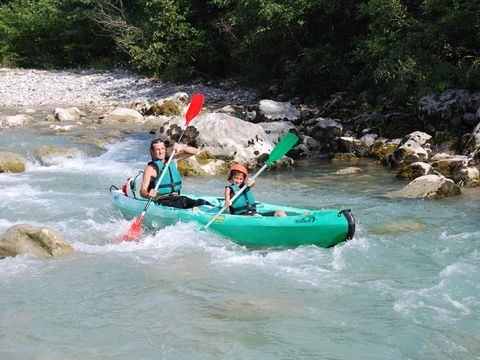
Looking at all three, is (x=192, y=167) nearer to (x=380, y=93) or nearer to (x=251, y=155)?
(x=251, y=155)

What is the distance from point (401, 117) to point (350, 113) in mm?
1602

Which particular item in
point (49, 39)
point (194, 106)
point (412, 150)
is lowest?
point (412, 150)

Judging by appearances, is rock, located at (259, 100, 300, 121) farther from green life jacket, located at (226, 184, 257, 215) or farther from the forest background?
green life jacket, located at (226, 184, 257, 215)

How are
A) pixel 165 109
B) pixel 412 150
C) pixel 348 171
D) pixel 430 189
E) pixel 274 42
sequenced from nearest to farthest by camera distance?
pixel 430 189 < pixel 348 171 < pixel 412 150 < pixel 165 109 < pixel 274 42

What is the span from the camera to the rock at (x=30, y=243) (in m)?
5.06

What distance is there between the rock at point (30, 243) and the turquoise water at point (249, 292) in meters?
0.10

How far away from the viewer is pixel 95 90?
63.3ft

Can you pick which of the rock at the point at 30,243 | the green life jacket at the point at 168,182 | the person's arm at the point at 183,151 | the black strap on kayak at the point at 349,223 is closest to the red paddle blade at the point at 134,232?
the green life jacket at the point at 168,182

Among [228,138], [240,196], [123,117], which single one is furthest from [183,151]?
[123,117]

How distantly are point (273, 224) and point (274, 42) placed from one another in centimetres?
1105

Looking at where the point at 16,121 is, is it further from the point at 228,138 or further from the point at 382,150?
the point at 382,150

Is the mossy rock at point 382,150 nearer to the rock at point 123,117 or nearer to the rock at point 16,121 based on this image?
the rock at point 123,117

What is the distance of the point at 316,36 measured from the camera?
49.7 feet

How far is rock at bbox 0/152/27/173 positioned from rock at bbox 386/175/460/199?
19.4ft
